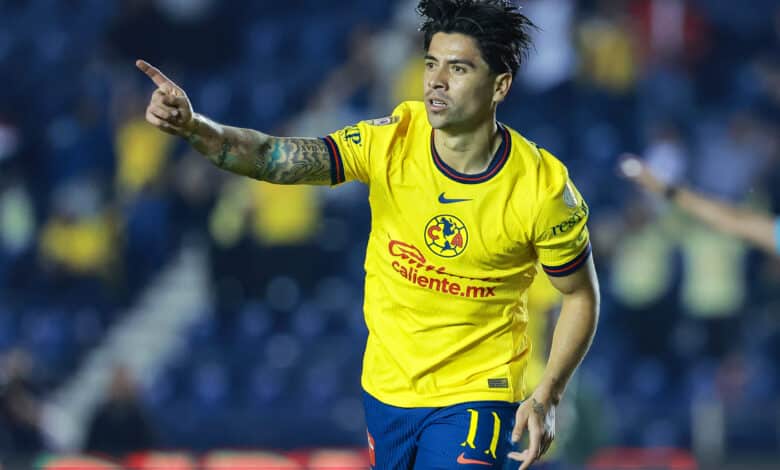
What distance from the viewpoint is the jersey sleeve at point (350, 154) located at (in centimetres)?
448

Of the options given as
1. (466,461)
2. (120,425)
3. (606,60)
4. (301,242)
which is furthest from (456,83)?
(606,60)

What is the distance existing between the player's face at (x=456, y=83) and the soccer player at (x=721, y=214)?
146 centimetres

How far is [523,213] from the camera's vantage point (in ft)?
14.2

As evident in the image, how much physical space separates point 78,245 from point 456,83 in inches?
300

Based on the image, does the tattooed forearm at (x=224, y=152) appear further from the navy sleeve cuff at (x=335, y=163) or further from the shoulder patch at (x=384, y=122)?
the shoulder patch at (x=384, y=122)

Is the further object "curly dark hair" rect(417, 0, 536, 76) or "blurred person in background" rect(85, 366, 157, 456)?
"blurred person in background" rect(85, 366, 157, 456)

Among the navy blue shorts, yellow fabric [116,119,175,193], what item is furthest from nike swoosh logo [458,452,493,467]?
yellow fabric [116,119,175,193]

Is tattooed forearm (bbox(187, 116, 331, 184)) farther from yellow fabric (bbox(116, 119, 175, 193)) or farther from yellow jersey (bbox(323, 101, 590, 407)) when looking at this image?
yellow fabric (bbox(116, 119, 175, 193))

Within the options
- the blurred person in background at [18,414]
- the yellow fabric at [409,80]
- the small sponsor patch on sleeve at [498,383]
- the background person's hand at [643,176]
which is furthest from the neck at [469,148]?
the yellow fabric at [409,80]

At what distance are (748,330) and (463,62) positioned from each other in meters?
7.14

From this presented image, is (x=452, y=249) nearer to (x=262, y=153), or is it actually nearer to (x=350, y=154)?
(x=350, y=154)

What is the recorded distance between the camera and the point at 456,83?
14.2 feet

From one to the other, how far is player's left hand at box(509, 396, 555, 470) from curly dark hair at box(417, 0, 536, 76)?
111 cm

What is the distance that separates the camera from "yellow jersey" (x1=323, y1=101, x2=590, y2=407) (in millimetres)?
4375
